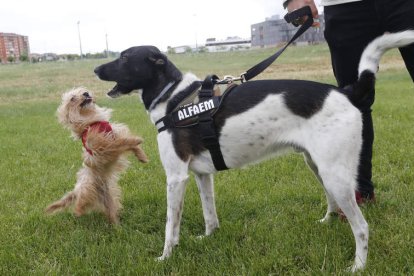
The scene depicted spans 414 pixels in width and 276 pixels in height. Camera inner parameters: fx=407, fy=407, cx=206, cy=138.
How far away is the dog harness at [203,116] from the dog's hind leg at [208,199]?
17.3 inches

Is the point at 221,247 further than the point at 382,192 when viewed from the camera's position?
No

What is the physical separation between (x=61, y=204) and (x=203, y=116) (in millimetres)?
1996

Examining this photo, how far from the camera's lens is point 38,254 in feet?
12.0

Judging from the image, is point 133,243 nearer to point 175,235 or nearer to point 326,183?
point 175,235

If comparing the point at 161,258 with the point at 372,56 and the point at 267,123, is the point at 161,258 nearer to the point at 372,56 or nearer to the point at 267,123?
the point at 267,123

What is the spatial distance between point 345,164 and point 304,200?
5.18 ft

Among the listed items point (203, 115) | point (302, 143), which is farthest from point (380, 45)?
point (203, 115)

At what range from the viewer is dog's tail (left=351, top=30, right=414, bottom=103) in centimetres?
288

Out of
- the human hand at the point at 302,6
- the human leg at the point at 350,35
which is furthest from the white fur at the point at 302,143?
the human hand at the point at 302,6

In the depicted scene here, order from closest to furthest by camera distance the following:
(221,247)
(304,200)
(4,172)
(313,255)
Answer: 1. (313,255)
2. (221,247)
3. (304,200)
4. (4,172)

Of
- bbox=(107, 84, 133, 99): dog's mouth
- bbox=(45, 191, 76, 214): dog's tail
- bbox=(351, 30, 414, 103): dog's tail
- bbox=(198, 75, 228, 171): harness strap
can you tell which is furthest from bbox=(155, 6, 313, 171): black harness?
bbox=(45, 191, 76, 214): dog's tail

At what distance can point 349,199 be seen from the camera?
Result: 2.99m

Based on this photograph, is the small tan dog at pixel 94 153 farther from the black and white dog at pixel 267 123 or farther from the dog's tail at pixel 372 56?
the dog's tail at pixel 372 56

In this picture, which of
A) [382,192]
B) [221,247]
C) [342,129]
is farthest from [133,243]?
[382,192]
